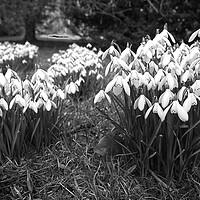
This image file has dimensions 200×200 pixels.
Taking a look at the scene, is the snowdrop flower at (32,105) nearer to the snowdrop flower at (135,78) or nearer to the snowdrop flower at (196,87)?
the snowdrop flower at (135,78)

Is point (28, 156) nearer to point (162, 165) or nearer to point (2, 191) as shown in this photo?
point (2, 191)

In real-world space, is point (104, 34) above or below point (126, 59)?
below

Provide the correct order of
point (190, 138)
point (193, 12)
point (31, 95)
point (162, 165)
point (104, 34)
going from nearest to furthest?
point (190, 138), point (162, 165), point (31, 95), point (193, 12), point (104, 34)

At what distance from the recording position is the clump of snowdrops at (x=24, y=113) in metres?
1.97

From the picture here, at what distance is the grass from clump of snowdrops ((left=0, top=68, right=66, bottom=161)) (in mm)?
87

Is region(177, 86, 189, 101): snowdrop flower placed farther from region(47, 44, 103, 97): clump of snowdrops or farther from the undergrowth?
region(47, 44, 103, 97): clump of snowdrops

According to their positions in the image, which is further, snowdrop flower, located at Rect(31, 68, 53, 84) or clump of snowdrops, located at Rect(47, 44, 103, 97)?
clump of snowdrops, located at Rect(47, 44, 103, 97)

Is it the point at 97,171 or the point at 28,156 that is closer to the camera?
the point at 97,171

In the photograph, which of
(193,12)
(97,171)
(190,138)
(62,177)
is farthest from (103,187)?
(193,12)

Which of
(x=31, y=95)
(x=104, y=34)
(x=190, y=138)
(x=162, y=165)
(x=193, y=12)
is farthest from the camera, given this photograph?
Result: (x=104, y=34)

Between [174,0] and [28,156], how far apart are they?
768cm

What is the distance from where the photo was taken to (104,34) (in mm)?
9266

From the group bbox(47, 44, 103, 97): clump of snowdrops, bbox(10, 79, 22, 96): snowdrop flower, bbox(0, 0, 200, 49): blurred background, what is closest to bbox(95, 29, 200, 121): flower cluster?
bbox(10, 79, 22, 96): snowdrop flower

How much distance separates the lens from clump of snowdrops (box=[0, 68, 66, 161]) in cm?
197
